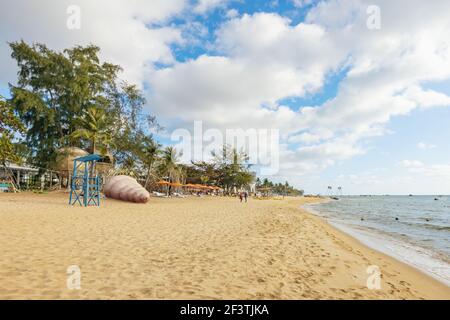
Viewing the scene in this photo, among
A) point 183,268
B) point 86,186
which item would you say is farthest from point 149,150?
point 183,268

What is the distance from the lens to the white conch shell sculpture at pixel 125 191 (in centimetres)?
2231

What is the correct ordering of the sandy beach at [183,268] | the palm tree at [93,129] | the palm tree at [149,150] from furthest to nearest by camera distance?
1. the palm tree at [149,150]
2. the palm tree at [93,129]
3. the sandy beach at [183,268]

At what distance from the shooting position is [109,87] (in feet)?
112

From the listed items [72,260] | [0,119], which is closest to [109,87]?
[0,119]

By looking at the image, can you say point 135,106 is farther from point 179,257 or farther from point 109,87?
point 179,257

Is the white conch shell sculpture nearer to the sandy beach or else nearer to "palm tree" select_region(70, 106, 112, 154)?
"palm tree" select_region(70, 106, 112, 154)

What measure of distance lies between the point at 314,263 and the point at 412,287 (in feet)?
6.40

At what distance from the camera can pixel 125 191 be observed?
2247cm

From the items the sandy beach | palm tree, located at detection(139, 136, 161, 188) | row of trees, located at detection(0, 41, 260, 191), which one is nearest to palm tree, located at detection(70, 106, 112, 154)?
row of trees, located at detection(0, 41, 260, 191)

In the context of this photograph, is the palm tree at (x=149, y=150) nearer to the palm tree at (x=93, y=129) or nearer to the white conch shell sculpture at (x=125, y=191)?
the palm tree at (x=93, y=129)

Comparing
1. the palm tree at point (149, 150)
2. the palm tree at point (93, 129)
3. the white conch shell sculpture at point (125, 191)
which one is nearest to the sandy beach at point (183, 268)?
the white conch shell sculpture at point (125, 191)

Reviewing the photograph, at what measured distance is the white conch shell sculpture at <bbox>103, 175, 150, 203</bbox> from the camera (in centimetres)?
2231

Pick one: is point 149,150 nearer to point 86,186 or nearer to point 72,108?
point 72,108
